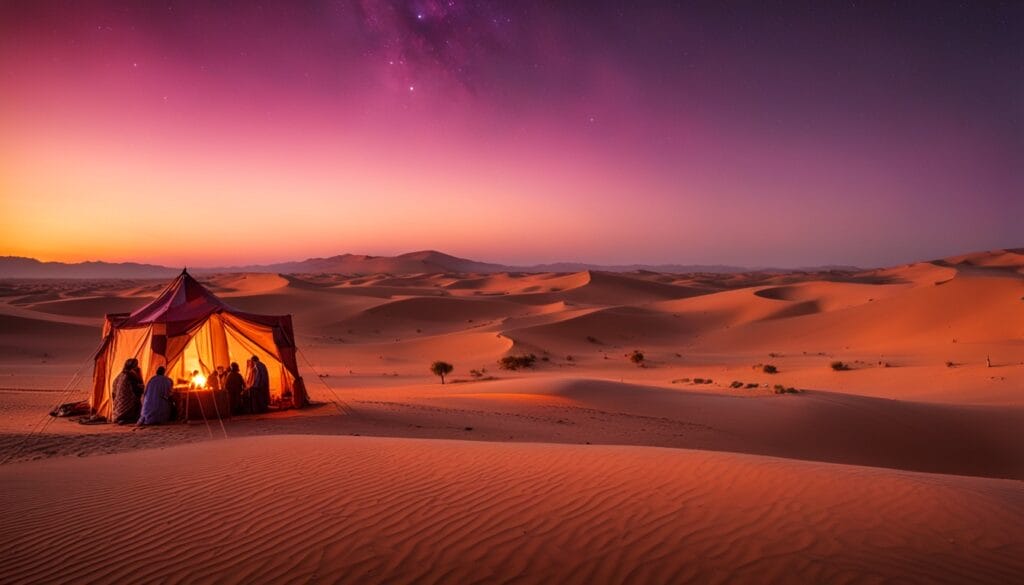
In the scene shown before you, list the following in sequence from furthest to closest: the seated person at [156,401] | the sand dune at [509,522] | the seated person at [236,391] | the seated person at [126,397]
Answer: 1. the seated person at [236,391]
2. the seated person at [126,397]
3. the seated person at [156,401]
4. the sand dune at [509,522]

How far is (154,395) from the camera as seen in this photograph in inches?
452

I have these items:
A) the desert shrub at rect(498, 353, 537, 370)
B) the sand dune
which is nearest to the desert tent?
the sand dune

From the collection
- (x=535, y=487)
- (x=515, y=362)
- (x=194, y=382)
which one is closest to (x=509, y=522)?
(x=535, y=487)

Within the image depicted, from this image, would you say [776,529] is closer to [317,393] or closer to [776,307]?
[317,393]

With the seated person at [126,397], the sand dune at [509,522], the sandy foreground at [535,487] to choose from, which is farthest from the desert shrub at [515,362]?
the sand dune at [509,522]

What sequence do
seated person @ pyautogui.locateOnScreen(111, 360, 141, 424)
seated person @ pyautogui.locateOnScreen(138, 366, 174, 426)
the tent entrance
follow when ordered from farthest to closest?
the tent entrance
seated person @ pyautogui.locateOnScreen(111, 360, 141, 424)
seated person @ pyautogui.locateOnScreen(138, 366, 174, 426)

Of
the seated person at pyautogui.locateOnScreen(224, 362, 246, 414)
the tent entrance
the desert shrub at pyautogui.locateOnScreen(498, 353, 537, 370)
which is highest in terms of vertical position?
the tent entrance

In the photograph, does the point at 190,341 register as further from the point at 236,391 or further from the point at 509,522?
the point at 509,522

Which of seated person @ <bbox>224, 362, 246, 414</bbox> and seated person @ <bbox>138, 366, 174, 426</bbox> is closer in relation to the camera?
seated person @ <bbox>138, 366, 174, 426</bbox>

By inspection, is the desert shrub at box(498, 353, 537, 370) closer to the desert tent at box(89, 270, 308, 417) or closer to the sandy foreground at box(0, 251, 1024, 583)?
the sandy foreground at box(0, 251, 1024, 583)

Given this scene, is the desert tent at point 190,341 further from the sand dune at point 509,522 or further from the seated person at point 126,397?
the sand dune at point 509,522

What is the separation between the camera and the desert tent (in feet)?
40.2

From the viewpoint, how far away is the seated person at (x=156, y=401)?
451 inches

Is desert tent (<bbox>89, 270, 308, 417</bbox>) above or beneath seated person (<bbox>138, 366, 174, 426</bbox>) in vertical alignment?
above
